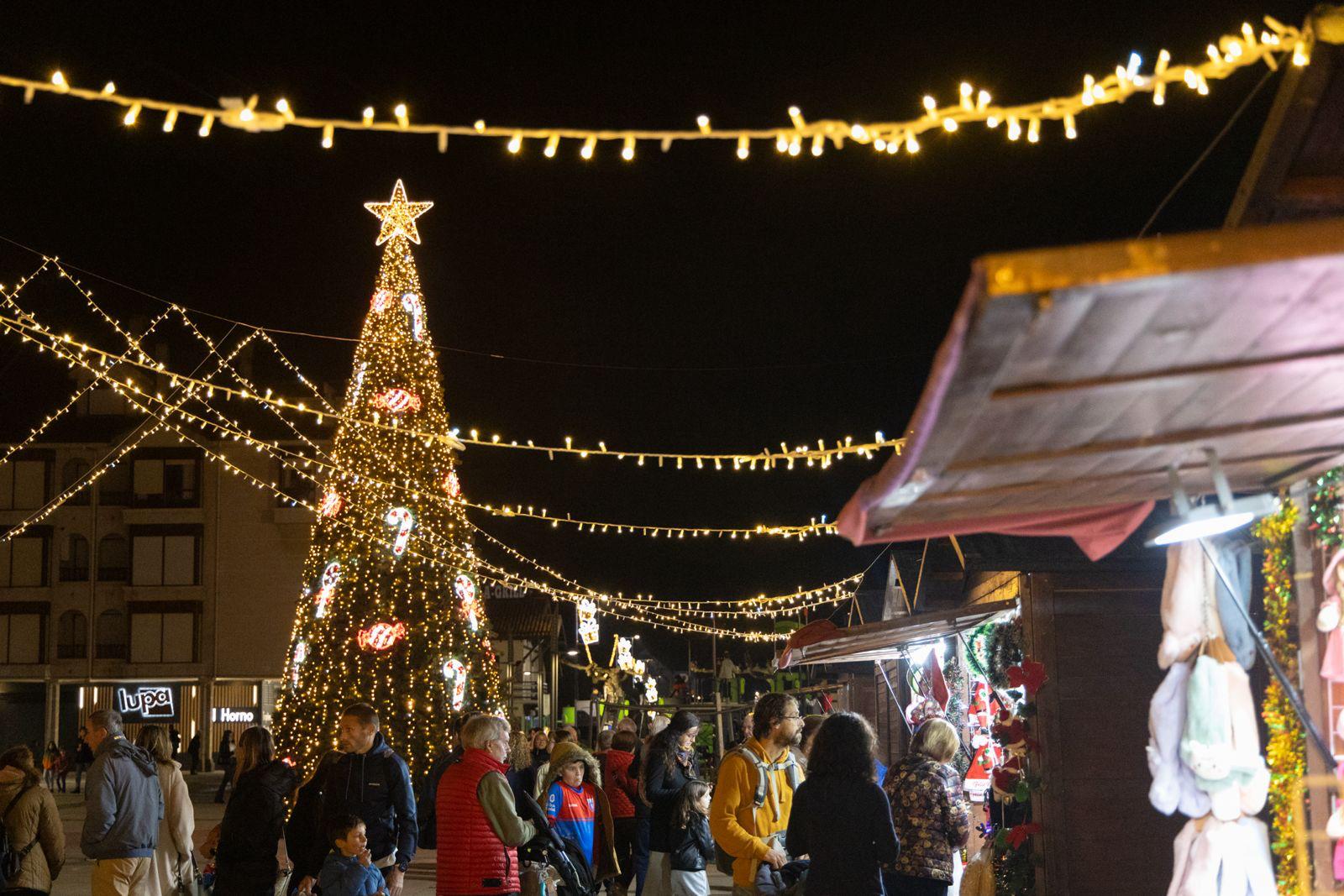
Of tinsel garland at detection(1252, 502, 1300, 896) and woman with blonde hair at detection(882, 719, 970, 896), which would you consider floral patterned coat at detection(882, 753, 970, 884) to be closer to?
woman with blonde hair at detection(882, 719, 970, 896)

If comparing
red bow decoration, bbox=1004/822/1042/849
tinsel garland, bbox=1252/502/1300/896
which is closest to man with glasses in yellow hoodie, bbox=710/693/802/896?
red bow decoration, bbox=1004/822/1042/849

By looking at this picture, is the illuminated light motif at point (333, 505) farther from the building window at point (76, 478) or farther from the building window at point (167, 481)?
the building window at point (76, 478)

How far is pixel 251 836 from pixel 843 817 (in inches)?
145

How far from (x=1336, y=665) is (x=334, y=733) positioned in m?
18.7

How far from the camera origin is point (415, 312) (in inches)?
915

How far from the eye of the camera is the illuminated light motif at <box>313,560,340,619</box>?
73.6ft

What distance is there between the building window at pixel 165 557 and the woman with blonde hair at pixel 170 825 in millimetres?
38958

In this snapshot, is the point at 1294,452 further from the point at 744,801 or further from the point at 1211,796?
the point at 744,801

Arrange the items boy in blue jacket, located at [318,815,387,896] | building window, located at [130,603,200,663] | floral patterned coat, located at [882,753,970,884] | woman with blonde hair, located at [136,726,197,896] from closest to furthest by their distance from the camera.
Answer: boy in blue jacket, located at [318,815,387,896] < floral patterned coat, located at [882,753,970,884] < woman with blonde hair, located at [136,726,197,896] < building window, located at [130,603,200,663]

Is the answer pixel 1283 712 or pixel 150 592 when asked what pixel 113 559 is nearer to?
pixel 150 592

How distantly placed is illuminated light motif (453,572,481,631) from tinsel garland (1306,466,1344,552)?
62.0 ft

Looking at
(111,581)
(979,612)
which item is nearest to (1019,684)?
(979,612)

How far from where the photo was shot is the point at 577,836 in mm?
9977

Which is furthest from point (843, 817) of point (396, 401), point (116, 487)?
point (116, 487)
